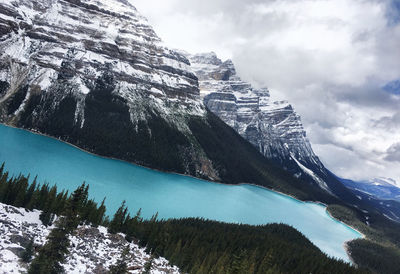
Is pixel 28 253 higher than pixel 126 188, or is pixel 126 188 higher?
pixel 28 253

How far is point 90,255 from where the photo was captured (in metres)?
38.7

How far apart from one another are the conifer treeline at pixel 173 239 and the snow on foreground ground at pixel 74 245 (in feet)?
5.77

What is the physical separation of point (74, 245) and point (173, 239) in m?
32.0

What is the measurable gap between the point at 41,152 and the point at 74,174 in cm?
2759

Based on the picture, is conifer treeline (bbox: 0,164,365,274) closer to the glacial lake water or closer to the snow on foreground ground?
the snow on foreground ground

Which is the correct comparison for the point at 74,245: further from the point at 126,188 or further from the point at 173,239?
the point at 126,188

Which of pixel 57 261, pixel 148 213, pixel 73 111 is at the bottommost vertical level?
pixel 148 213

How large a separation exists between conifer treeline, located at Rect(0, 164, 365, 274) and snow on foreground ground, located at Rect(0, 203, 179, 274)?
1.76m

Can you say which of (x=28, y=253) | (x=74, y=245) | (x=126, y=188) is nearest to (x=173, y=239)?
(x=74, y=245)

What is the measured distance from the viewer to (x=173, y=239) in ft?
222

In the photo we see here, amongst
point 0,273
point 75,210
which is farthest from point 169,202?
point 0,273

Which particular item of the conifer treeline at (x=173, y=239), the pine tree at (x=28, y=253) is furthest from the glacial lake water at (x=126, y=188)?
the pine tree at (x=28, y=253)

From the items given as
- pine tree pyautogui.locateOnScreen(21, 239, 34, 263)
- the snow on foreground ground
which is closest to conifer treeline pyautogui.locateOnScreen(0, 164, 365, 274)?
pine tree pyautogui.locateOnScreen(21, 239, 34, 263)

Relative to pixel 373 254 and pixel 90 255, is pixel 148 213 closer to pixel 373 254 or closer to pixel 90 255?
pixel 90 255
